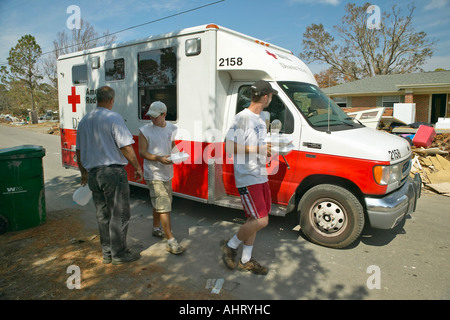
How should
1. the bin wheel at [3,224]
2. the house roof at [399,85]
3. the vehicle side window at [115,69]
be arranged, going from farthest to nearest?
the house roof at [399,85]
the vehicle side window at [115,69]
the bin wheel at [3,224]

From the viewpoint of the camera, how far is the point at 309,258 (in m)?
4.04

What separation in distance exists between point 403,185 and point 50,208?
605 cm

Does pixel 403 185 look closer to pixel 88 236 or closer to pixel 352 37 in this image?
pixel 88 236

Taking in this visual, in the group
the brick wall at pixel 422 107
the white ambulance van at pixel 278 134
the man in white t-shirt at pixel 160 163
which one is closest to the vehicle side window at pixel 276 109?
the white ambulance van at pixel 278 134

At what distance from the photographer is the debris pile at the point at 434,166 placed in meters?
7.44

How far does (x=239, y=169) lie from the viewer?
3482mm

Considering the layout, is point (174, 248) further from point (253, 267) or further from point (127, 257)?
point (253, 267)

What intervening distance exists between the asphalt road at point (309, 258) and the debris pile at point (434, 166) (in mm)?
1757

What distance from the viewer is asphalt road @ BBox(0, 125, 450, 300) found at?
335cm

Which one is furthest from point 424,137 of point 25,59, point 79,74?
point 25,59

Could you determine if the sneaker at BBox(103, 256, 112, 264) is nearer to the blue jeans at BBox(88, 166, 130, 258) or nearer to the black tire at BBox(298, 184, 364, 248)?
the blue jeans at BBox(88, 166, 130, 258)

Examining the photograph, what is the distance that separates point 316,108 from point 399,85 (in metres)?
21.4

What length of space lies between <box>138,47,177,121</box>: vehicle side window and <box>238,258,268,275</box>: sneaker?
2.75 m

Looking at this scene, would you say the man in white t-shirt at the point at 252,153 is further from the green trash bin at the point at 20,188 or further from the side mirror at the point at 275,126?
the green trash bin at the point at 20,188
